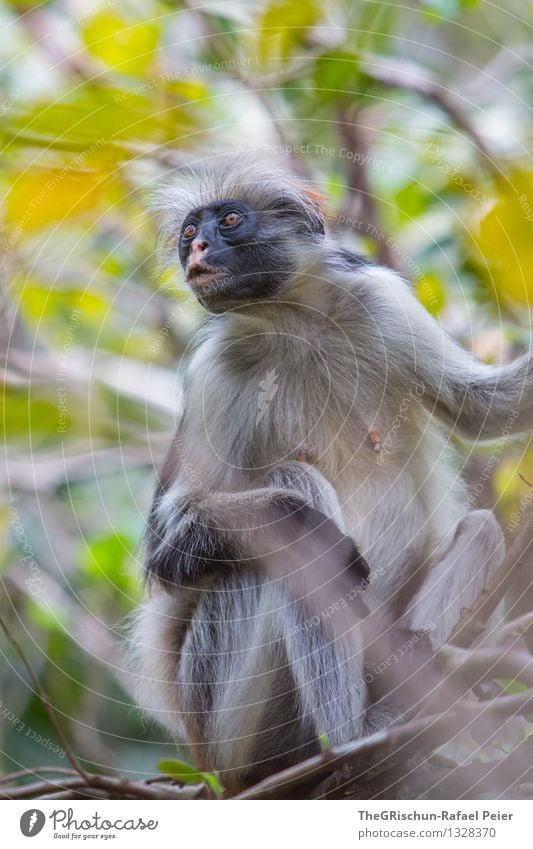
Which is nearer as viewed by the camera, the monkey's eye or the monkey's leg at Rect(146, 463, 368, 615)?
the monkey's leg at Rect(146, 463, 368, 615)

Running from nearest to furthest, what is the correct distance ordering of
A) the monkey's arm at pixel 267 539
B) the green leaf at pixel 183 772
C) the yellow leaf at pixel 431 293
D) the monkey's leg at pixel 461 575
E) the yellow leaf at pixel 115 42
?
the green leaf at pixel 183 772, the monkey's arm at pixel 267 539, the monkey's leg at pixel 461 575, the yellow leaf at pixel 115 42, the yellow leaf at pixel 431 293

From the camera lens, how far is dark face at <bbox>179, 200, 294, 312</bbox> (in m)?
2.77

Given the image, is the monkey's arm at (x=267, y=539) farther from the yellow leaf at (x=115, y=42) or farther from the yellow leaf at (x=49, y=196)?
the yellow leaf at (x=115, y=42)

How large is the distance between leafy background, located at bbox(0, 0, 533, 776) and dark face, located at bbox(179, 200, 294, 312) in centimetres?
23

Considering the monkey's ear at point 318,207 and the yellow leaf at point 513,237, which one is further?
the monkey's ear at point 318,207

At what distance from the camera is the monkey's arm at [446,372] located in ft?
9.05

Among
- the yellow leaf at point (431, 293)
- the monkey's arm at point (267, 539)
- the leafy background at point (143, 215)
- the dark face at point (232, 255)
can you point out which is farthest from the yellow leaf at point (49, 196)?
the yellow leaf at point (431, 293)

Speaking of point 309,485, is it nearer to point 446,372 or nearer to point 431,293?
point 446,372

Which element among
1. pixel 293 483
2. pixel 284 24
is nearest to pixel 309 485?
pixel 293 483

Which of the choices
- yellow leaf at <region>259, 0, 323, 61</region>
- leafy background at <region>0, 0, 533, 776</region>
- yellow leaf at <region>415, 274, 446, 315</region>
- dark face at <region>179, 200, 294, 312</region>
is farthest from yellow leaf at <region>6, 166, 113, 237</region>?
yellow leaf at <region>415, 274, 446, 315</region>

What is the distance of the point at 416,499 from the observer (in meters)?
2.96

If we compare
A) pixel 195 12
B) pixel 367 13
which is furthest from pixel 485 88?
pixel 195 12

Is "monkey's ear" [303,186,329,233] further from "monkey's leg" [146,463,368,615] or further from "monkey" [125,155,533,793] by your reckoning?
"monkey's leg" [146,463,368,615]
